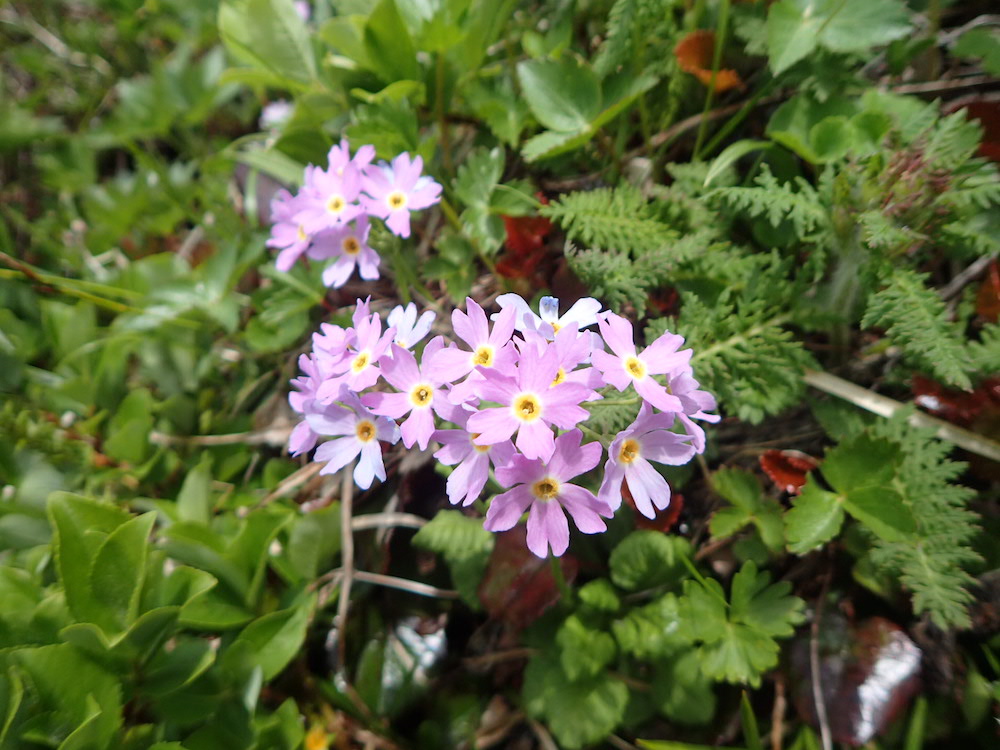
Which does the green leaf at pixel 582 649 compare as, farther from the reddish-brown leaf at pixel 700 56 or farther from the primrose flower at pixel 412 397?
the reddish-brown leaf at pixel 700 56

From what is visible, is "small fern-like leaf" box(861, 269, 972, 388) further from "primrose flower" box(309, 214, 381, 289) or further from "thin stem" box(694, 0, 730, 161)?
"primrose flower" box(309, 214, 381, 289)

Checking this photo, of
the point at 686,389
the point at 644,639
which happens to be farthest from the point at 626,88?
the point at 644,639

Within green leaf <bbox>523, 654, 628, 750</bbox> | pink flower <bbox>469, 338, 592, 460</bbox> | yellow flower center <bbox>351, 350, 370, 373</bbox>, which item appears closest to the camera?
pink flower <bbox>469, 338, 592, 460</bbox>

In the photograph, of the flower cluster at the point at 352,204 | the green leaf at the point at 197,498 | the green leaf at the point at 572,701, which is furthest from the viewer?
the green leaf at the point at 197,498

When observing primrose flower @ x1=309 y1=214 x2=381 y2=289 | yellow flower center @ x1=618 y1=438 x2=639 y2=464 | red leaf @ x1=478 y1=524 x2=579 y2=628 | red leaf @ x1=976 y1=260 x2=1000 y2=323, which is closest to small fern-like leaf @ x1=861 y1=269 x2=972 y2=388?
red leaf @ x1=976 y1=260 x2=1000 y2=323

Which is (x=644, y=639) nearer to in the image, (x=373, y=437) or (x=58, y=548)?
(x=373, y=437)

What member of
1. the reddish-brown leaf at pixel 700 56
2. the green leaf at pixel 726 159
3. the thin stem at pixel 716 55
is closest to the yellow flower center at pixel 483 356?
the green leaf at pixel 726 159

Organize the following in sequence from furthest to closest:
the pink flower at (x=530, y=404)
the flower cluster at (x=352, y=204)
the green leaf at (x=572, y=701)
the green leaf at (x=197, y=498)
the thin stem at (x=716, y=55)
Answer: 1. the green leaf at (x=197, y=498)
2. the thin stem at (x=716, y=55)
3. the flower cluster at (x=352, y=204)
4. the green leaf at (x=572, y=701)
5. the pink flower at (x=530, y=404)

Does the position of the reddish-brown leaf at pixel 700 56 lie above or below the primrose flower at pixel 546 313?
above
